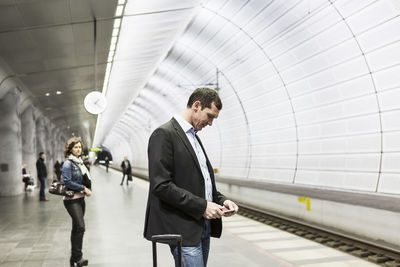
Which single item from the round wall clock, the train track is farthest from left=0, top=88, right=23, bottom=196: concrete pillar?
the train track

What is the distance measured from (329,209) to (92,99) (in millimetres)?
8007

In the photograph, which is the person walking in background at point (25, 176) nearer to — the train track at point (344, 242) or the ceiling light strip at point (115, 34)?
the ceiling light strip at point (115, 34)

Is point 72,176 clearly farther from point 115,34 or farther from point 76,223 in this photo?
point 115,34

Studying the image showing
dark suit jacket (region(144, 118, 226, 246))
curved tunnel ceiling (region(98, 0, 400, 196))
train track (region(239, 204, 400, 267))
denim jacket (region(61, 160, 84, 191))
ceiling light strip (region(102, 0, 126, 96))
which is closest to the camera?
dark suit jacket (region(144, 118, 226, 246))

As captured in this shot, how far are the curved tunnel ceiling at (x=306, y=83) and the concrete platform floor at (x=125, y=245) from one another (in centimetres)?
504

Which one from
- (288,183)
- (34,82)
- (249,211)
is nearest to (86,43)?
(34,82)

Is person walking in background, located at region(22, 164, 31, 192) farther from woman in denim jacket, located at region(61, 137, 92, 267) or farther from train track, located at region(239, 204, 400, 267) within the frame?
woman in denim jacket, located at region(61, 137, 92, 267)

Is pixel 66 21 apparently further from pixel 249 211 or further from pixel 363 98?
pixel 363 98

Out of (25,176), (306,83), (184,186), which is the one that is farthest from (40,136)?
(184,186)

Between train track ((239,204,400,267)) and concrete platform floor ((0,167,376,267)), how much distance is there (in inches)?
10.6

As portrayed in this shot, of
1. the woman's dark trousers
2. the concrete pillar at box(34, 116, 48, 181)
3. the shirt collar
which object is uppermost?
the concrete pillar at box(34, 116, 48, 181)

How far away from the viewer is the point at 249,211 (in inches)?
512

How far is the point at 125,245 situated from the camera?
7312 mm

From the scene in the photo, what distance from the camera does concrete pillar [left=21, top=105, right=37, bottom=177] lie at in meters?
22.0
